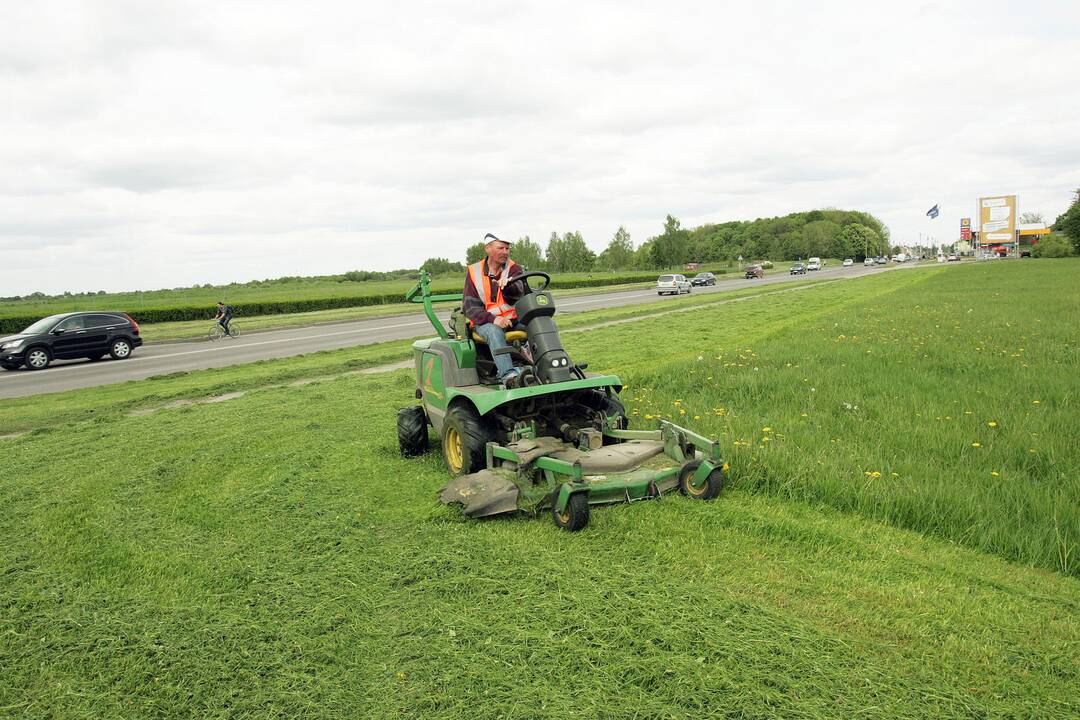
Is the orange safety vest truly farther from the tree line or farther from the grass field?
the tree line

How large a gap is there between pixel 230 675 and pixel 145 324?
37.0m

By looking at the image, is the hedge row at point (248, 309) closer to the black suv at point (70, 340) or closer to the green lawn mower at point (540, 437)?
the black suv at point (70, 340)

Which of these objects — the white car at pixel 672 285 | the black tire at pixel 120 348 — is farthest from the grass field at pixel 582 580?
the white car at pixel 672 285

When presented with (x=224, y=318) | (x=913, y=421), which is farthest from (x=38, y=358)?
(x=913, y=421)

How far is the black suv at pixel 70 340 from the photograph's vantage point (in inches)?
773

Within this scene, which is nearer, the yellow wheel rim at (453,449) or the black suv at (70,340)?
the yellow wheel rim at (453,449)

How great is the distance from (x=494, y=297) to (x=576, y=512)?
2.57 metres

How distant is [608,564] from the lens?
4082 mm

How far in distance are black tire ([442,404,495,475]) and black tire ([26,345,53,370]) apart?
63.0 ft

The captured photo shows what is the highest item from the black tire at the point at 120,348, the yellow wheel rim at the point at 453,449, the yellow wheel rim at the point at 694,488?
the black tire at the point at 120,348

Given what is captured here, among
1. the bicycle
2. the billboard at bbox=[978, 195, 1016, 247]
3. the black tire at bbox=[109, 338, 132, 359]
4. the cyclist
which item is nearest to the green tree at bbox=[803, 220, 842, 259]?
the billboard at bbox=[978, 195, 1016, 247]

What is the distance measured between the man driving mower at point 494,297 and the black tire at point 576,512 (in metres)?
1.73

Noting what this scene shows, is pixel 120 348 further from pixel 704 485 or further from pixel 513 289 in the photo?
pixel 704 485

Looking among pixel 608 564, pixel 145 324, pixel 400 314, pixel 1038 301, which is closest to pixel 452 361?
pixel 608 564
